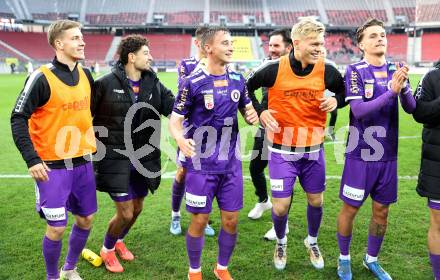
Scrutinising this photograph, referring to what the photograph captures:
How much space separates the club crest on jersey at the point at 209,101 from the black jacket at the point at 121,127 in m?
0.86

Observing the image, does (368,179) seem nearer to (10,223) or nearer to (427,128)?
(427,128)

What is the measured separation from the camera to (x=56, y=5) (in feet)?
187

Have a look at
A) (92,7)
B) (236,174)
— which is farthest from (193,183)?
(92,7)

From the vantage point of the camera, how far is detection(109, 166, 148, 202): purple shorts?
423 centimetres

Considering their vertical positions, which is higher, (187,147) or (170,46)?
(170,46)

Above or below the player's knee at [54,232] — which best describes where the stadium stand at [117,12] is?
above

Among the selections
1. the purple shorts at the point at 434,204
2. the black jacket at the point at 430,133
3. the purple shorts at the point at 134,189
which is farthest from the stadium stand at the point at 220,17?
the purple shorts at the point at 434,204

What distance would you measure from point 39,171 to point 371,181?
2908 mm

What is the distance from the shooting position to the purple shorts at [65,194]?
3.60m

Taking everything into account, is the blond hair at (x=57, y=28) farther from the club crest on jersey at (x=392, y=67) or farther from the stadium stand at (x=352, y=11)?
the stadium stand at (x=352, y=11)

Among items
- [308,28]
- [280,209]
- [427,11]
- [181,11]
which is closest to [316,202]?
[280,209]

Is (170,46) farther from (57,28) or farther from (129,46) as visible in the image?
(57,28)

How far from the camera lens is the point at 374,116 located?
3.84 metres

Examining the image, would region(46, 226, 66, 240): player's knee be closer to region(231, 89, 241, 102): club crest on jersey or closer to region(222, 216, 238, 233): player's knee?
region(222, 216, 238, 233): player's knee
